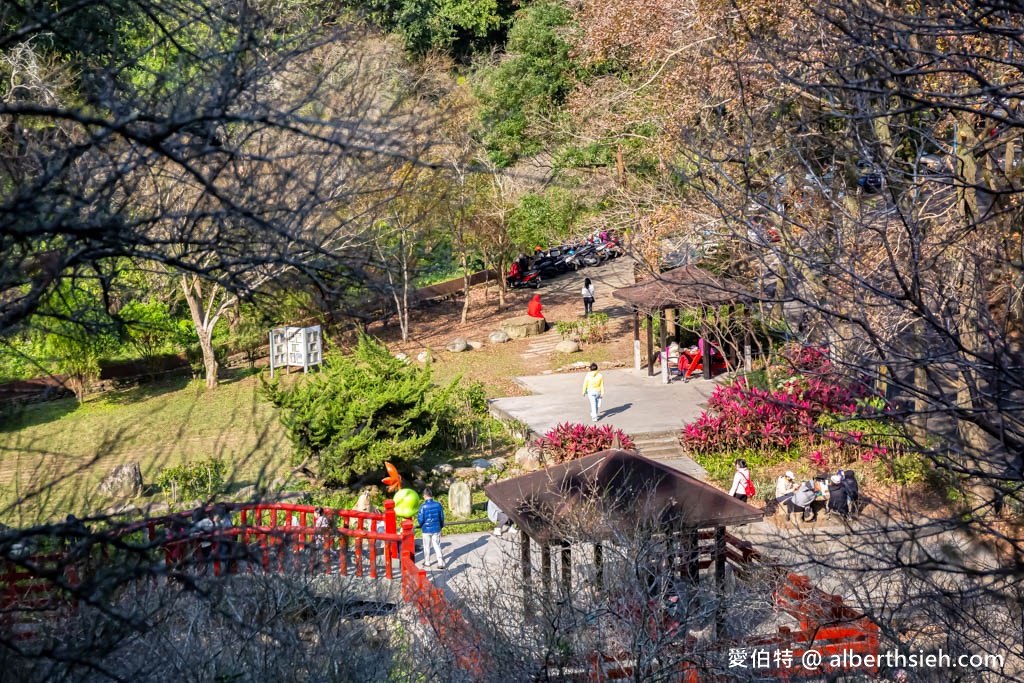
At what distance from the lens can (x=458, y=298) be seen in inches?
1395

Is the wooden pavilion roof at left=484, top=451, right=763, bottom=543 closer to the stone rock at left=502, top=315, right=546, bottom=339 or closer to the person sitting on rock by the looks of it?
the person sitting on rock

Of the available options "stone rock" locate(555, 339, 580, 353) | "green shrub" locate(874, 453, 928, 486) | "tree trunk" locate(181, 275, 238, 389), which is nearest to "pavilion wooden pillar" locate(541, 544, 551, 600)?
"green shrub" locate(874, 453, 928, 486)

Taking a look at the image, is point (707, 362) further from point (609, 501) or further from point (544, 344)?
point (609, 501)

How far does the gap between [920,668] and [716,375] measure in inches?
640

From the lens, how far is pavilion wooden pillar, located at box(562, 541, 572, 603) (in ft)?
26.9

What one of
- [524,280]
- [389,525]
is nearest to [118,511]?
[389,525]

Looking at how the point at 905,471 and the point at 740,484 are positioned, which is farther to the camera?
the point at 905,471

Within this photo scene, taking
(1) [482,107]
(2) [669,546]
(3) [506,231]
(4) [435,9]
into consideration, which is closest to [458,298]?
(3) [506,231]

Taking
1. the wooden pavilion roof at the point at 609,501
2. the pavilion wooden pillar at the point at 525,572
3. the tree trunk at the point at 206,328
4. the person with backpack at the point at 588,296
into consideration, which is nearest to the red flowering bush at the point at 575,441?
the pavilion wooden pillar at the point at 525,572

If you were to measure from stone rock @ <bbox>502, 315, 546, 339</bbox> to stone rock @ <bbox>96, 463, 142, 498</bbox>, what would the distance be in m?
14.7

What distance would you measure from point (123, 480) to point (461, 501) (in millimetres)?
5473

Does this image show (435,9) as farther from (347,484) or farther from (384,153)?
(384,153)

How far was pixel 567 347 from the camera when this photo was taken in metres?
26.7

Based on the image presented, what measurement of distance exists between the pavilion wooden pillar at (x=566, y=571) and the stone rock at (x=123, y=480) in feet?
29.3
